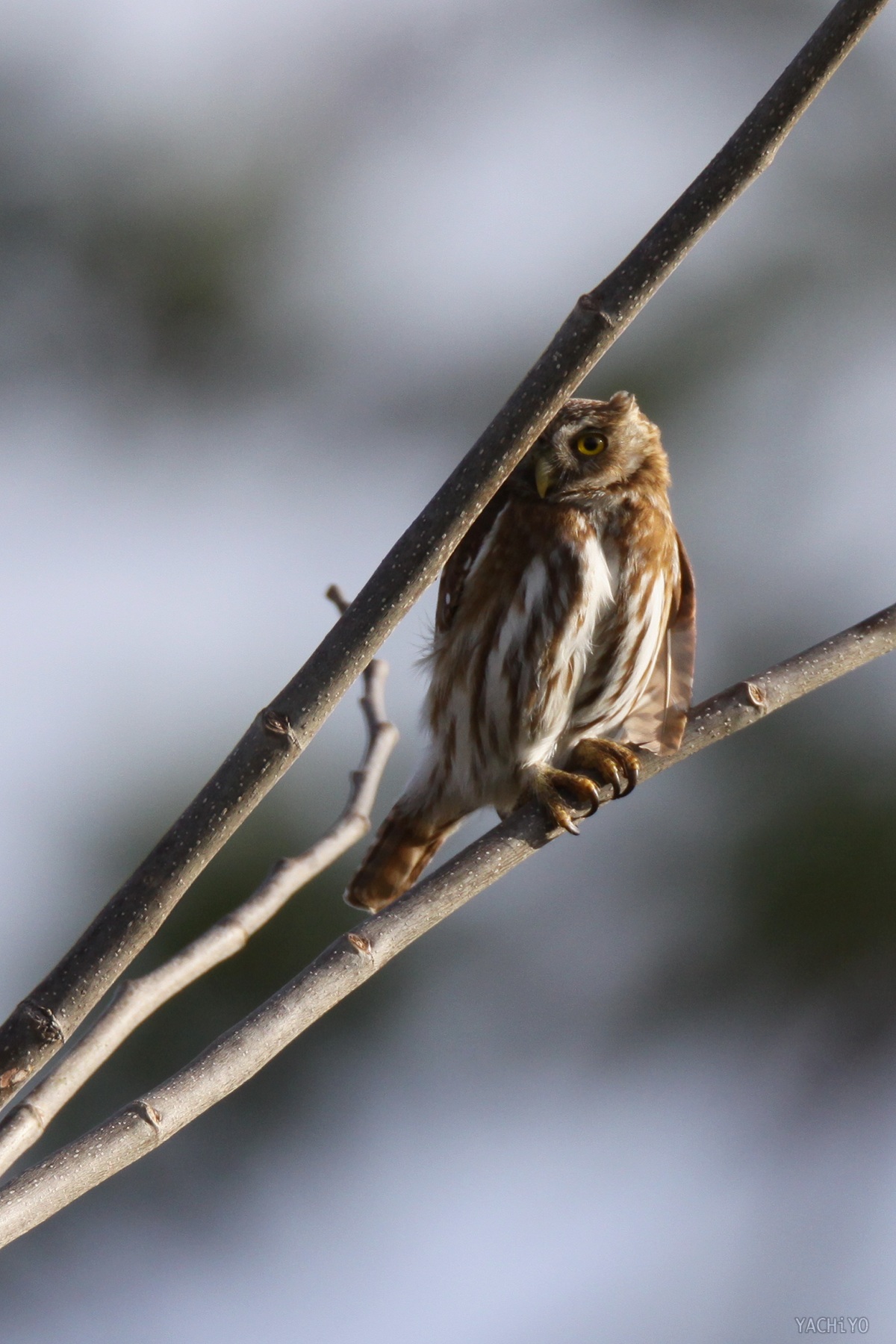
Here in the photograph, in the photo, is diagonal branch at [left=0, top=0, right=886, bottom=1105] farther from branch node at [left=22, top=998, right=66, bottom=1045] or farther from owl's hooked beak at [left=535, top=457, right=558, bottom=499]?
owl's hooked beak at [left=535, top=457, right=558, bottom=499]

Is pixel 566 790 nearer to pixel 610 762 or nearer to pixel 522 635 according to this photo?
pixel 610 762

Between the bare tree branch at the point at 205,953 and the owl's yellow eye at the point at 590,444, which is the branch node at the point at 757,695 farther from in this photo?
A: the owl's yellow eye at the point at 590,444

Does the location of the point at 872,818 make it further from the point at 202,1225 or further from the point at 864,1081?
the point at 202,1225

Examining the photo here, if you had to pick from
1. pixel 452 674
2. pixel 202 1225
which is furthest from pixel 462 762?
pixel 202 1225

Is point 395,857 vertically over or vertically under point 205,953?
over

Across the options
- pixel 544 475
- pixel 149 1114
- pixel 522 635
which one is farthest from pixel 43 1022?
pixel 544 475

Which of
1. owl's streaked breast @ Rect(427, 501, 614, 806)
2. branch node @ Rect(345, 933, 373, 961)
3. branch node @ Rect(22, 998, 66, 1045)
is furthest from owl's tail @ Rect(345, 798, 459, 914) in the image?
branch node @ Rect(22, 998, 66, 1045)
